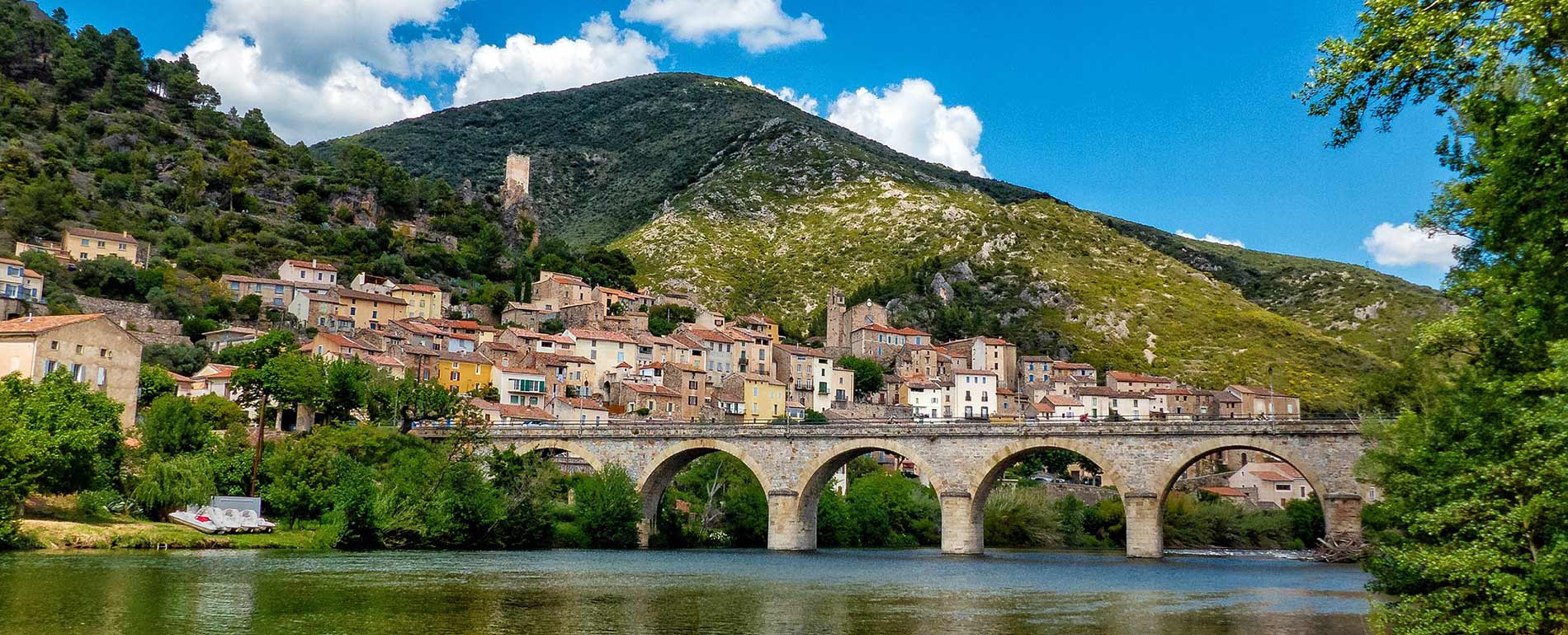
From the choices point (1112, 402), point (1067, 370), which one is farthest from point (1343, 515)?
point (1067, 370)

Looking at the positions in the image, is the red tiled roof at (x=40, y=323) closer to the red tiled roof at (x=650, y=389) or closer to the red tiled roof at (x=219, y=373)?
the red tiled roof at (x=219, y=373)

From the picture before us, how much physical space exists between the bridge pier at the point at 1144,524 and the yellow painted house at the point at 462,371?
4773 cm

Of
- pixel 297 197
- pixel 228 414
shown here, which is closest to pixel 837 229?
pixel 297 197

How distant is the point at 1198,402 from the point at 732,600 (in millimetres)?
88670

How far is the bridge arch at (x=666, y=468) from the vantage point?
193 feet

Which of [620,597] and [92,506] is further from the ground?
[92,506]

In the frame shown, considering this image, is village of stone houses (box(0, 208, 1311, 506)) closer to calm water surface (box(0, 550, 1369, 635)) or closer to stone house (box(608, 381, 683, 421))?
stone house (box(608, 381, 683, 421))

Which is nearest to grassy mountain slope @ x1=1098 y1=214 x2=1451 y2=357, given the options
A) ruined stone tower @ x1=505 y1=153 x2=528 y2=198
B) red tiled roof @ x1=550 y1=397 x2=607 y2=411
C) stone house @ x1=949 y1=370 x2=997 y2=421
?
stone house @ x1=949 y1=370 x2=997 y2=421

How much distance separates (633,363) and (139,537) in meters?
56.6

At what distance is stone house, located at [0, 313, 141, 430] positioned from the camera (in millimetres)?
46688

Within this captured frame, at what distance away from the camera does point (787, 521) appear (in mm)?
57750

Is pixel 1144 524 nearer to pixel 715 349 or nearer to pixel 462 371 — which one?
pixel 462 371

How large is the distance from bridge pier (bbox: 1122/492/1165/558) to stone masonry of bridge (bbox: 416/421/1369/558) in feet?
0.15

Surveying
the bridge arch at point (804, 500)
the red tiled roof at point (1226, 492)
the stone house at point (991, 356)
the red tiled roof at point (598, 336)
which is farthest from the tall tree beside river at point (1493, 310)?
the stone house at point (991, 356)
